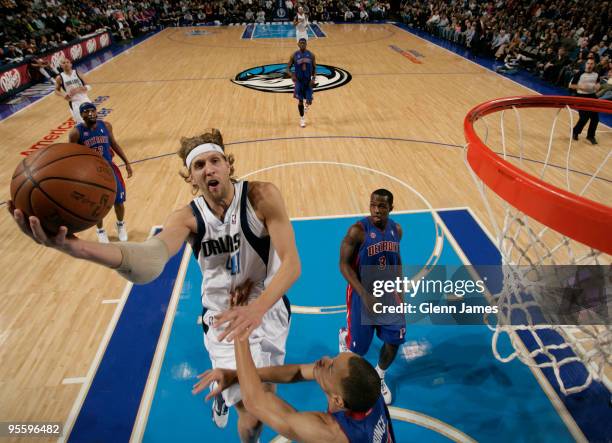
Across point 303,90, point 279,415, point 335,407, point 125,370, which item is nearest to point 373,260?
point 335,407

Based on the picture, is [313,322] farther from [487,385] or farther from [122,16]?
[122,16]

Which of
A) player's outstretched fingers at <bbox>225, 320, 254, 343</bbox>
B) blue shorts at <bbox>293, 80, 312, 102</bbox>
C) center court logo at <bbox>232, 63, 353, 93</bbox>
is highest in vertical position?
player's outstretched fingers at <bbox>225, 320, 254, 343</bbox>

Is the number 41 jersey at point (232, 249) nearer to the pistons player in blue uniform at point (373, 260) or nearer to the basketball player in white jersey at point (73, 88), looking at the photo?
the pistons player in blue uniform at point (373, 260)

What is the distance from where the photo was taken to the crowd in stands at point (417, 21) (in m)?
11.8

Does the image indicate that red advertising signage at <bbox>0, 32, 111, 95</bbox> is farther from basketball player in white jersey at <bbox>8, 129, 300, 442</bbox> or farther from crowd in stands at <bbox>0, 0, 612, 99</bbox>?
basketball player in white jersey at <bbox>8, 129, 300, 442</bbox>

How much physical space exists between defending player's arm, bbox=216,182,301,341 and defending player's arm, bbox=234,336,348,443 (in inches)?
3.8

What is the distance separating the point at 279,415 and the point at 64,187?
152cm

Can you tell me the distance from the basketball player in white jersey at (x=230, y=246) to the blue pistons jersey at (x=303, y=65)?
6054 millimetres

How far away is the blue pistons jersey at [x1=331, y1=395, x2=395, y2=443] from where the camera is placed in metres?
1.67

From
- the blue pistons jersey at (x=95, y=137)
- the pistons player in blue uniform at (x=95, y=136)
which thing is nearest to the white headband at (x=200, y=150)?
the pistons player in blue uniform at (x=95, y=136)

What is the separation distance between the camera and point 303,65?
7.84m

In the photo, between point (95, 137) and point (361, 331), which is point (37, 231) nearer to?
point (361, 331)

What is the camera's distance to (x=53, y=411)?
9.96ft

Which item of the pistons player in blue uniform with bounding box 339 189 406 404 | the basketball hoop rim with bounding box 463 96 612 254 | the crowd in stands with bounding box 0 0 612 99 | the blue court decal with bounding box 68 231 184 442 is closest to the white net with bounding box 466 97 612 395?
the basketball hoop rim with bounding box 463 96 612 254
